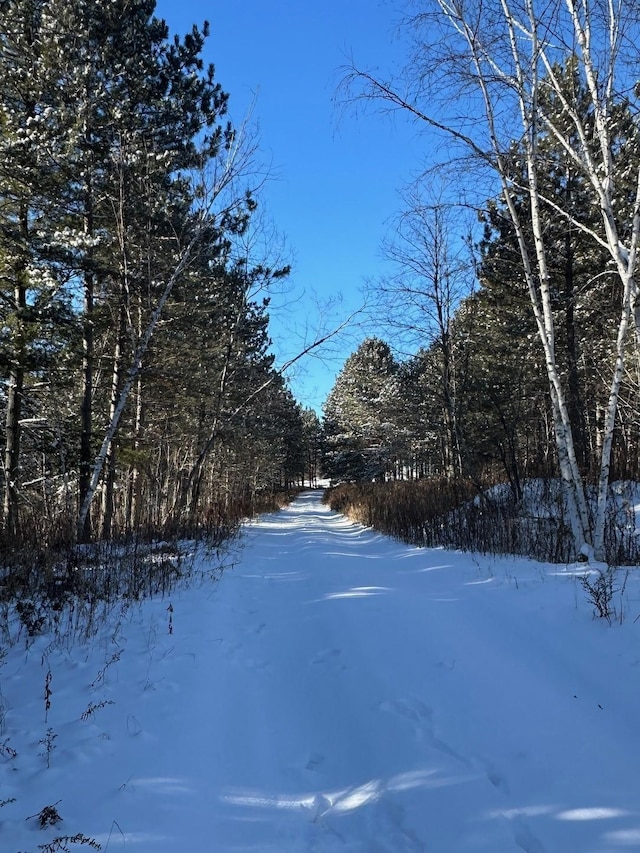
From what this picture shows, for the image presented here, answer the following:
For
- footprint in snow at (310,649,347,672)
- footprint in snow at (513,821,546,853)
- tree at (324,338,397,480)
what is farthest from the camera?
tree at (324,338,397,480)

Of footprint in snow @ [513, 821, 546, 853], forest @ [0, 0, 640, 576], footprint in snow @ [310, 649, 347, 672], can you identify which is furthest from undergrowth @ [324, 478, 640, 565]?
footprint in snow @ [513, 821, 546, 853]

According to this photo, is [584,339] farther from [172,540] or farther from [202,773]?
[202,773]

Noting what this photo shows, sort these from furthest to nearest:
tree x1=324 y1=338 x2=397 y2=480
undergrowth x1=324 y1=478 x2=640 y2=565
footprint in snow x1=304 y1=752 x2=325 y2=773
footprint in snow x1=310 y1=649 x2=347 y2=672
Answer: tree x1=324 y1=338 x2=397 y2=480 → undergrowth x1=324 y1=478 x2=640 y2=565 → footprint in snow x1=310 y1=649 x2=347 y2=672 → footprint in snow x1=304 y1=752 x2=325 y2=773

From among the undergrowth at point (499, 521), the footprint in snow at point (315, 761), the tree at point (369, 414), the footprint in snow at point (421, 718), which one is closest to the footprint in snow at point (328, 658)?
the footprint in snow at point (421, 718)

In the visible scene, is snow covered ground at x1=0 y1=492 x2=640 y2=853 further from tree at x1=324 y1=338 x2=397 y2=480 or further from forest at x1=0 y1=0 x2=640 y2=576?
tree at x1=324 y1=338 x2=397 y2=480

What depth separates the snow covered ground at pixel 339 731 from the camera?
2121 millimetres

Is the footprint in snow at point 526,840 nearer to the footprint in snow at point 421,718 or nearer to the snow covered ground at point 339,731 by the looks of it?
the snow covered ground at point 339,731

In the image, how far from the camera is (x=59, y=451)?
29.4ft

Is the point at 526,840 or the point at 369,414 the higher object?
the point at 369,414

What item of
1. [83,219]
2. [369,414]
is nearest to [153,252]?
[83,219]

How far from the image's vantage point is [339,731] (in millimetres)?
2988

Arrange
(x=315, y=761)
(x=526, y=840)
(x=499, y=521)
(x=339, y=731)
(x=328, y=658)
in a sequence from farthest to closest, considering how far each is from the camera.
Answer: (x=499, y=521), (x=328, y=658), (x=339, y=731), (x=315, y=761), (x=526, y=840)

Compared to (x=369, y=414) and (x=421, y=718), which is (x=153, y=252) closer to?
(x=421, y=718)

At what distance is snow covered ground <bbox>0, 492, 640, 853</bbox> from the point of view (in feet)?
6.96
